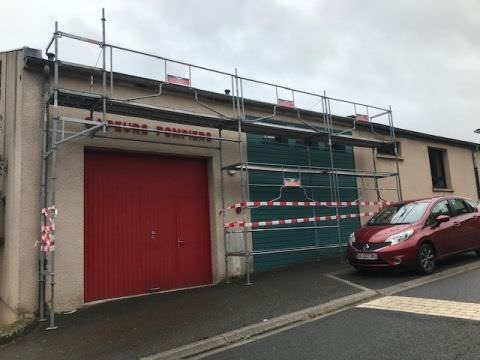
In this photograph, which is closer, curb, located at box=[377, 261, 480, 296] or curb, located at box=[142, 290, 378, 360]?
curb, located at box=[142, 290, 378, 360]

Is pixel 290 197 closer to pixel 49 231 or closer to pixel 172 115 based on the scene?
pixel 172 115

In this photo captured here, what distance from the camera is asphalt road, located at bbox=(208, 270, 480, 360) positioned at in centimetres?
491

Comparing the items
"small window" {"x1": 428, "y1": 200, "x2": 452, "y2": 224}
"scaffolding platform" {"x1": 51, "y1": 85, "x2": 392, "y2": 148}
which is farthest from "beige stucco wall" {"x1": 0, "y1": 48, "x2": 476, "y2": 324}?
"small window" {"x1": 428, "y1": 200, "x2": 452, "y2": 224}

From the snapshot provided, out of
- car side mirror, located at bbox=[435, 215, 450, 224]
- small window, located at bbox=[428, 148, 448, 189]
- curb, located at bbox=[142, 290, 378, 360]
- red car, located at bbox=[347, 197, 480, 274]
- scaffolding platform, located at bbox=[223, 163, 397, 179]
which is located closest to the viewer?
curb, located at bbox=[142, 290, 378, 360]

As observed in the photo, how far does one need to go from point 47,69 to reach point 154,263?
15.3 feet

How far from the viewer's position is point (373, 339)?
Answer: 215 inches

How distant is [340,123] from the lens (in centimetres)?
1468

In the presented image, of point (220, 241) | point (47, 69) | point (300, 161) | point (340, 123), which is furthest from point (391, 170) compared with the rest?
point (47, 69)

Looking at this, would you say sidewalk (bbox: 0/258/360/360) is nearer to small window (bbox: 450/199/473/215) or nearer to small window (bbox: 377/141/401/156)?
small window (bbox: 450/199/473/215)

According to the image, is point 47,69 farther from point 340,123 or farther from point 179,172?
point 340,123

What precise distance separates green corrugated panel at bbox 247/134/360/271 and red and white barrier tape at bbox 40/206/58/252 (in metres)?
5.32

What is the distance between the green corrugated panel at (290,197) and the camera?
1200 cm

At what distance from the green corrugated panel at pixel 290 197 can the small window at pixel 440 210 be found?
3673mm

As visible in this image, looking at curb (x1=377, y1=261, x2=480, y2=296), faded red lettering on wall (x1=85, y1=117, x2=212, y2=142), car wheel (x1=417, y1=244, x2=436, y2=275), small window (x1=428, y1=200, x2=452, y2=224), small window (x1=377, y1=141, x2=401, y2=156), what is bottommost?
curb (x1=377, y1=261, x2=480, y2=296)
